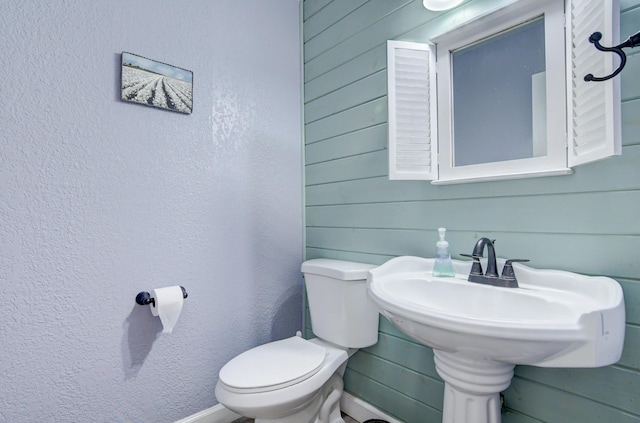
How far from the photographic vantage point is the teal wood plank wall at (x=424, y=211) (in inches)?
35.7

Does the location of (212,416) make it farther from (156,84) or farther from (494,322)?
(156,84)

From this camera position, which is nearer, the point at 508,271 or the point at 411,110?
the point at 508,271

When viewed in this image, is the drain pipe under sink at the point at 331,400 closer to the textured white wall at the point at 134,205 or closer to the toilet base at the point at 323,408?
the toilet base at the point at 323,408

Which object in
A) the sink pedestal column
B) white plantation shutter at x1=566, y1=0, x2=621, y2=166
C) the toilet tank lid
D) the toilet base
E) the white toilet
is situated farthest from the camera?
the toilet tank lid

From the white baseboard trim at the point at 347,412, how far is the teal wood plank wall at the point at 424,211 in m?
0.05

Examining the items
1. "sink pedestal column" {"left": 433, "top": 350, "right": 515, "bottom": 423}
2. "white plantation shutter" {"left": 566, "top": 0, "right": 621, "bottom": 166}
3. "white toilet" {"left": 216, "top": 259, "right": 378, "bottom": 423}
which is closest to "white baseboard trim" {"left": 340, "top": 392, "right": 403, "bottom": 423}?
"white toilet" {"left": 216, "top": 259, "right": 378, "bottom": 423}

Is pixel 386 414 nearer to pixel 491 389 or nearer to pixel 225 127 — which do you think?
pixel 491 389

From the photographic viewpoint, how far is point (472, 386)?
3.01 feet

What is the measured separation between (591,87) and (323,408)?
5.20 ft

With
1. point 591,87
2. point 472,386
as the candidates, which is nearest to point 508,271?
point 472,386

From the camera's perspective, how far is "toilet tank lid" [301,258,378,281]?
4.74ft

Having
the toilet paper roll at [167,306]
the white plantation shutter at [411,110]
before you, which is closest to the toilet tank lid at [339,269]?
the white plantation shutter at [411,110]

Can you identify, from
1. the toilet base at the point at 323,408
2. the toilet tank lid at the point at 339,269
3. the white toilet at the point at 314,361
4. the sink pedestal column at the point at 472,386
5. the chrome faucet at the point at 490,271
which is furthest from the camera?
the toilet tank lid at the point at 339,269

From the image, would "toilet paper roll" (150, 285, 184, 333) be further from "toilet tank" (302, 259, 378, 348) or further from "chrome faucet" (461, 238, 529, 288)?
"chrome faucet" (461, 238, 529, 288)
